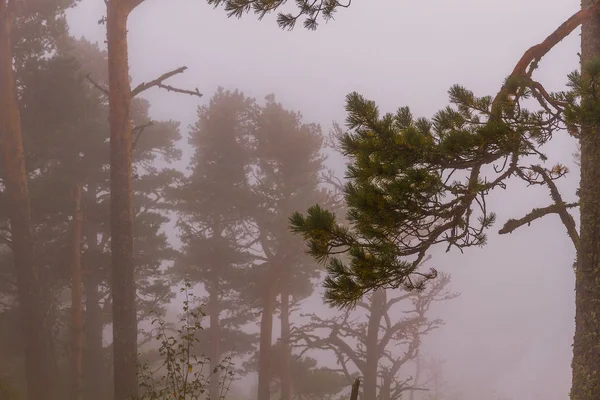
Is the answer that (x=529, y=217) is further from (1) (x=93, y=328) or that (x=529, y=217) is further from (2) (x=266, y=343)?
(1) (x=93, y=328)

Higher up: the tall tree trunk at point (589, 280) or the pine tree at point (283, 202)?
the pine tree at point (283, 202)

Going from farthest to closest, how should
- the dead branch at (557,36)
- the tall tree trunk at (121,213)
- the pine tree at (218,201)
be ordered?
Answer: the pine tree at (218,201) → the tall tree trunk at (121,213) → the dead branch at (557,36)

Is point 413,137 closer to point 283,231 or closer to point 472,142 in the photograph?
point 472,142

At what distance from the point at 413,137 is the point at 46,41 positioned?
14.9 metres

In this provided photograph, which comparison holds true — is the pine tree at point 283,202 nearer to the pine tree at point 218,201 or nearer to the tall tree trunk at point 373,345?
the pine tree at point 218,201

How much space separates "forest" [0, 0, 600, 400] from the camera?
4.38 metres

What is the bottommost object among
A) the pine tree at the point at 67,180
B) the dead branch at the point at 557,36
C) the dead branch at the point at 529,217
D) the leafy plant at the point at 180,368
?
the leafy plant at the point at 180,368

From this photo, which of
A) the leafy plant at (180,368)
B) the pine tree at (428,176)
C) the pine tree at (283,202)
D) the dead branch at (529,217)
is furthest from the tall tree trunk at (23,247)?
the dead branch at (529,217)

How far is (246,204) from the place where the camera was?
62.5 feet

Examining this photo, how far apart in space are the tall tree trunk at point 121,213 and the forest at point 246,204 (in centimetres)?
3

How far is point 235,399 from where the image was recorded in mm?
36094

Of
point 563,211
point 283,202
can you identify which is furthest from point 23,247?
point 563,211

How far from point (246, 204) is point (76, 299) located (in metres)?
6.41

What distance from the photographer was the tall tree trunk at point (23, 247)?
1220 centimetres
